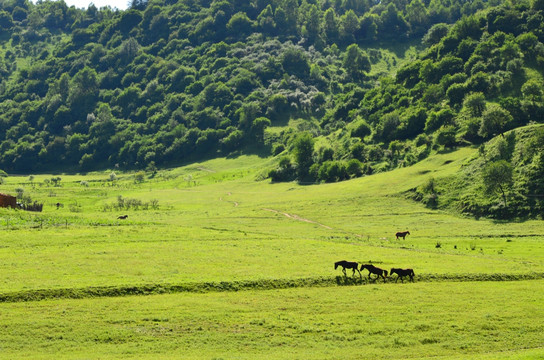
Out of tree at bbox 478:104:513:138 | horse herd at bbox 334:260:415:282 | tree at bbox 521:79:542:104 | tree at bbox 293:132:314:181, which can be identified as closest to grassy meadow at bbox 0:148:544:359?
horse herd at bbox 334:260:415:282

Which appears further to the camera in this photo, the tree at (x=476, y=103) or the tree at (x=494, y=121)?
the tree at (x=476, y=103)

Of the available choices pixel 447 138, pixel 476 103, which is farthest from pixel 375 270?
pixel 476 103

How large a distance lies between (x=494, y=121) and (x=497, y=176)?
36.7 meters

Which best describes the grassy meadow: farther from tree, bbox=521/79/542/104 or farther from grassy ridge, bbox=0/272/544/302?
tree, bbox=521/79/542/104

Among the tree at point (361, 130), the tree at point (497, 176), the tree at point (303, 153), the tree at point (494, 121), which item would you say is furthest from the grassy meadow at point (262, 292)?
the tree at point (361, 130)

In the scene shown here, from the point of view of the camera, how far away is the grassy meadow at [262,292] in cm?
3738

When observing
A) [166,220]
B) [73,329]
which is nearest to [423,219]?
[166,220]

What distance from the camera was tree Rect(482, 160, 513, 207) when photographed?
10681cm

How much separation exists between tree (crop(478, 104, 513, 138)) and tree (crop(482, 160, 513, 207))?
33027 millimetres

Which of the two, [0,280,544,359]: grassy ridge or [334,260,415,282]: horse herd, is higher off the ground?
[334,260,415,282]: horse herd

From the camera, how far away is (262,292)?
4997cm

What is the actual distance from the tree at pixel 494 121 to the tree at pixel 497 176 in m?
33.0

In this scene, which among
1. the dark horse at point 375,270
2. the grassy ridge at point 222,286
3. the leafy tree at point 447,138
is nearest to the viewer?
the grassy ridge at point 222,286

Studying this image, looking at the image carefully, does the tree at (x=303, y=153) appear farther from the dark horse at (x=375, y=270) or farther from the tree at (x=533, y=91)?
the dark horse at (x=375, y=270)
